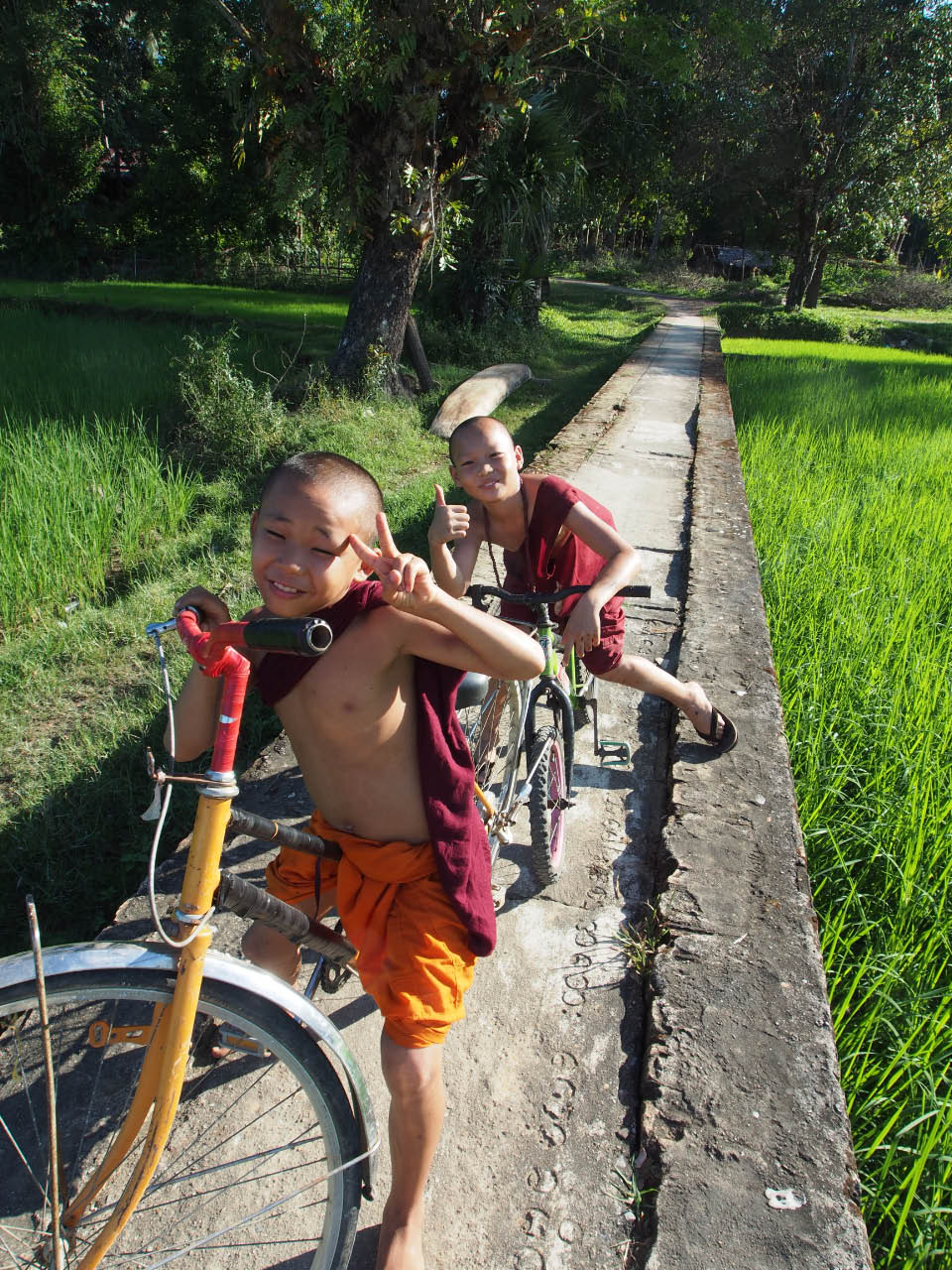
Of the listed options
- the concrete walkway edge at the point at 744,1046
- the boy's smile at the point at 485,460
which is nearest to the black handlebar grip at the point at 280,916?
the concrete walkway edge at the point at 744,1046

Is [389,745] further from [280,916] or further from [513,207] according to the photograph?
[513,207]

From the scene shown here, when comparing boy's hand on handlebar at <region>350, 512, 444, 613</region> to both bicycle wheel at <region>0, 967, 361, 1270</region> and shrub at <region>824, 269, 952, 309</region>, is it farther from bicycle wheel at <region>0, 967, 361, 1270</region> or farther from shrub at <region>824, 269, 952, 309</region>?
shrub at <region>824, 269, 952, 309</region>

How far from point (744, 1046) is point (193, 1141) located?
1086 mm

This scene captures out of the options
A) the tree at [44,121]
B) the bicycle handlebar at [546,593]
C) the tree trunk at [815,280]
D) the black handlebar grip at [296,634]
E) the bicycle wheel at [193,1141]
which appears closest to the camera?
the black handlebar grip at [296,634]

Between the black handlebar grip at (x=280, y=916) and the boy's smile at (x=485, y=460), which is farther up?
the boy's smile at (x=485, y=460)

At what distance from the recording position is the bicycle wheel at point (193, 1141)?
1.24 meters

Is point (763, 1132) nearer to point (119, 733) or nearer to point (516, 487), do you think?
point (516, 487)

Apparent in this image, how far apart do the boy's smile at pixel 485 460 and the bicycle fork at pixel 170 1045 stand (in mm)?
1334

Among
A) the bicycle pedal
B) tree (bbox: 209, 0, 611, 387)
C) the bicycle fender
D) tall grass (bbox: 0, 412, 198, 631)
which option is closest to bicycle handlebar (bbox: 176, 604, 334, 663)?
the bicycle fender

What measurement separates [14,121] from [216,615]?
23.5 m

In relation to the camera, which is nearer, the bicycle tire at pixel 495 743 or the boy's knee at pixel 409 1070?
the boy's knee at pixel 409 1070

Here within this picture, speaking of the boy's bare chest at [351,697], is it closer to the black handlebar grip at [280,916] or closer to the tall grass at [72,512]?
the black handlebar grip at [280,916]

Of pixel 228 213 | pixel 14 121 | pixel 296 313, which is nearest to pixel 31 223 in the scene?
pixel 14 121

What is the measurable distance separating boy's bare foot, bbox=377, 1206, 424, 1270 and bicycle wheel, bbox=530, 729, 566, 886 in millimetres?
927
